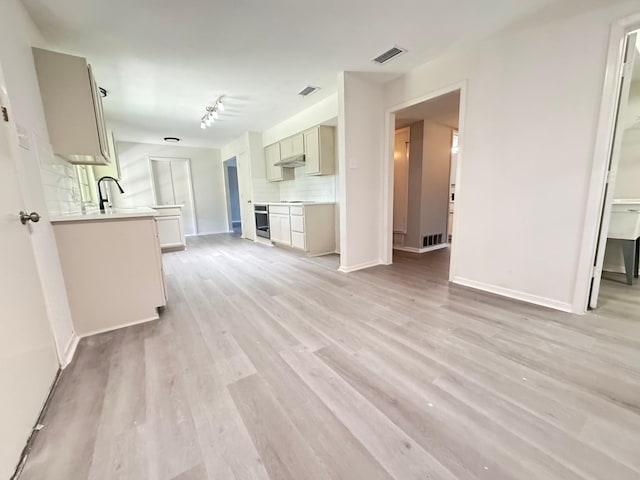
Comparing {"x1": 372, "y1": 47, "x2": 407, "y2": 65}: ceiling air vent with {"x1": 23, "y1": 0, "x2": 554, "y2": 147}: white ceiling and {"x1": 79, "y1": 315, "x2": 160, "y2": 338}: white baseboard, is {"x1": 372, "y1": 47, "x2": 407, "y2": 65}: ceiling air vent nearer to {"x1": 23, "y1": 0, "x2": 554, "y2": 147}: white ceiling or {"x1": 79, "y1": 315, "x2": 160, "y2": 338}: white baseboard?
{"x1": 23, "y1": 0, "x2": 554, "y2": 147}: white ceiling

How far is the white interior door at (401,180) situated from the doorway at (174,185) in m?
5.32

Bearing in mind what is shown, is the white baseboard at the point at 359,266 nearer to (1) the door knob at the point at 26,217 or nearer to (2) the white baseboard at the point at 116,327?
(2) the white baseboard at the point at 116,327

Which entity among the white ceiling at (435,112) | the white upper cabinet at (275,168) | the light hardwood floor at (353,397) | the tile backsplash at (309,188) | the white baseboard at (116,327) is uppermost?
the white ceiling at (435,112)

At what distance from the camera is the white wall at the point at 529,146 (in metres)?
2.00

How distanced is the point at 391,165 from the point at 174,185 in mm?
6101

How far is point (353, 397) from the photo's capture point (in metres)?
1.32

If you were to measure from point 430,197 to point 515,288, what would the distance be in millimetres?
2406

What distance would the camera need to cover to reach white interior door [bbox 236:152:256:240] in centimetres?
598

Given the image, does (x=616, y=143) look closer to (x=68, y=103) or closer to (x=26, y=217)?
(x=26, y=217)

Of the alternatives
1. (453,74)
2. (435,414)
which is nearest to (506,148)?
(453,74)

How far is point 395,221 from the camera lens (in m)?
4.98

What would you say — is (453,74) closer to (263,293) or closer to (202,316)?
(263,293)

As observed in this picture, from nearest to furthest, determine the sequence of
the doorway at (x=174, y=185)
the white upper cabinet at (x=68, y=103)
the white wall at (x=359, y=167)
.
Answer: the white upper cabinet at (x=68, y=103), the white wall at (x=359, y=167), the doorway at (x=174, y=185)

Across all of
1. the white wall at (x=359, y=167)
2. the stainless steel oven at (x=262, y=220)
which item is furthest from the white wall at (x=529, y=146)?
the stainless steel oven at (x=262, y=220)
